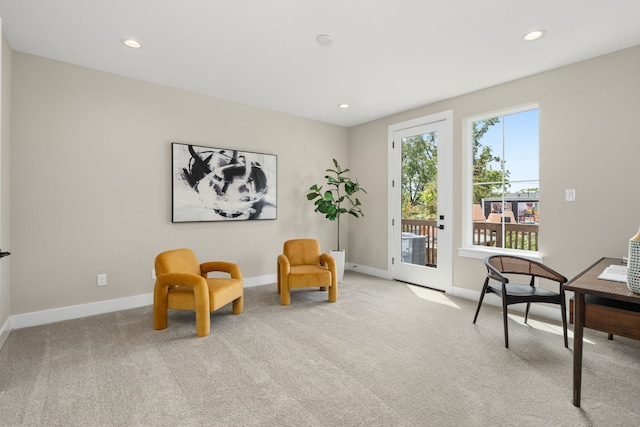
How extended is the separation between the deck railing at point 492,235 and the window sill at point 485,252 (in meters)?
0.06

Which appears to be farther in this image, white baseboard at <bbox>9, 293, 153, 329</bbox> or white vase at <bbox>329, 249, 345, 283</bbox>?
white vase at <bbox>329, 249, 345, 283</bbox>

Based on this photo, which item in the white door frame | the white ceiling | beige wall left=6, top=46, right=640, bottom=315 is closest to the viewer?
the white ceiling

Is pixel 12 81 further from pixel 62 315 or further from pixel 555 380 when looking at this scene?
pixel 555 380

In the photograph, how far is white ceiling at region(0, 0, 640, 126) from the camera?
2389 mm

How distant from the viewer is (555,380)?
2.20 metres

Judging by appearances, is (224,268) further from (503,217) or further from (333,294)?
(503,217)

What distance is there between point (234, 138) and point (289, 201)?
1292 mm

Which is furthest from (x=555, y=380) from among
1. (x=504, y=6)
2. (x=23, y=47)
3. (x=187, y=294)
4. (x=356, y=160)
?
(x=23, y=47)

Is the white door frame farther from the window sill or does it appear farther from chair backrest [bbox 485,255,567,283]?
chair backrest [bbox 485,255,567,283]

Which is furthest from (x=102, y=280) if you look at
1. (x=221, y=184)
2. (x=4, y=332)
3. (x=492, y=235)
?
(x=492, y=235)

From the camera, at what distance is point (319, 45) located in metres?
2.94

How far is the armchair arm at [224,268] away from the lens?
358 cm

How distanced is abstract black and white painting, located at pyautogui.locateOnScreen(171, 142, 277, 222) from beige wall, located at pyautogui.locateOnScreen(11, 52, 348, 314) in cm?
12

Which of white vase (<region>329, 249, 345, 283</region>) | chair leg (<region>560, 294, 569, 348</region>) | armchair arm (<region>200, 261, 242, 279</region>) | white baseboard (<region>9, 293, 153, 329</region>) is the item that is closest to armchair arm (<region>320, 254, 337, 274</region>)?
white vase (<region>329, 249, 345, 283</region>)
